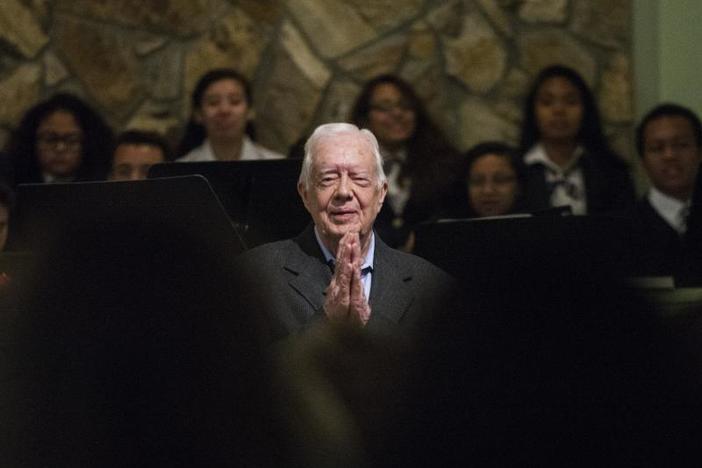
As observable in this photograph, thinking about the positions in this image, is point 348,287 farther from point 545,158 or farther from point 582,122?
point 582,122

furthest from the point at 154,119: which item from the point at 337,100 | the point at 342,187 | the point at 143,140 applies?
the point at 342,187

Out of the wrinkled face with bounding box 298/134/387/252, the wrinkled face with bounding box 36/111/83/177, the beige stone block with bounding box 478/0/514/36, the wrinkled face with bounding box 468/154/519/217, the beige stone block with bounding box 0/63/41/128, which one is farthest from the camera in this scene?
the beige stone block with bounding box 478/0/514/36

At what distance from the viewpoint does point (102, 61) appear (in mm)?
5539

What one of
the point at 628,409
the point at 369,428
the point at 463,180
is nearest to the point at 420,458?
the point at 369,428

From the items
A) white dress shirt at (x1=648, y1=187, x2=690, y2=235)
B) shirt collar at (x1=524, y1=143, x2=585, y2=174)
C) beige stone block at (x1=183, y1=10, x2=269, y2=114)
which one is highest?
beige stone block at (x1=183, y1=10, x2=269, y2=114)

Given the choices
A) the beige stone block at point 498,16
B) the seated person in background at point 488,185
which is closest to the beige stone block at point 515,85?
the beige stone block at point 498,16

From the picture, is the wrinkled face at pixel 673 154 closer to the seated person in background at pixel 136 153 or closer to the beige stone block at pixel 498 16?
the beige stone block at pixel 498 16

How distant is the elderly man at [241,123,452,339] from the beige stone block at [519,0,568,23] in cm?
267

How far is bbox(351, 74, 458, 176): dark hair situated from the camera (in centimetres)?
480

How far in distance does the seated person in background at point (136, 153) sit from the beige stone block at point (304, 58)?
1.04 m

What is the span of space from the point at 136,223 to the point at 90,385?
0.14 m

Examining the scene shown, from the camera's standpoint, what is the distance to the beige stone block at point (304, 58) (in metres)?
5.51

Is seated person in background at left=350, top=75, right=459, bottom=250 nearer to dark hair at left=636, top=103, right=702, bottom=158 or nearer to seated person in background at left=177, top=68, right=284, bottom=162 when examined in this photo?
seated person in background at left=177, top=68, right=284, bottom=162

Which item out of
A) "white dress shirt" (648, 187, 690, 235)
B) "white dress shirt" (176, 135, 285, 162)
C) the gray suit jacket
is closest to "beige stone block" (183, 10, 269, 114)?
"white dress shirt" (176, 135, 285, 162)
